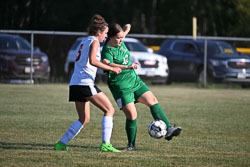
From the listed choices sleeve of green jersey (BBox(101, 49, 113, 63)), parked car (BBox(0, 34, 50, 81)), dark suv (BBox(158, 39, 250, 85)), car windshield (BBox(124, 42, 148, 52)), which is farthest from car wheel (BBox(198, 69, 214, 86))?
sleeve of green jersey (BBox(101, 49, 113, 63))

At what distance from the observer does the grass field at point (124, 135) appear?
7.37 metres

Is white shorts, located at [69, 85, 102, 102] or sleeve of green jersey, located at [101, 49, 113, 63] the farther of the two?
sleeve of green jersey, located at [101, 49, 113, 63]

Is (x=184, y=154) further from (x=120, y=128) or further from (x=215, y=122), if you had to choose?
(x=215, y=122)

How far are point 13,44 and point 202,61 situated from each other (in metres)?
6.94

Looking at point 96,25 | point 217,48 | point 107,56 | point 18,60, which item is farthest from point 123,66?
point 217,48

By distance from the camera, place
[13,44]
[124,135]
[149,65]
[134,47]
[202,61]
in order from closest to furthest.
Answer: [124,135] → [13,44] → [149,65] → [134,47] → [202,61]

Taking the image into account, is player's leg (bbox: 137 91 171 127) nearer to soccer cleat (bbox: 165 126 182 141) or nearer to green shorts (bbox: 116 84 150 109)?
green shorts (bbox: 116 84 150 109)

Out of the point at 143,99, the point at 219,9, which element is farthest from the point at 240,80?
the point at 219,9

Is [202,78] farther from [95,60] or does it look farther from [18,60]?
[95,60]

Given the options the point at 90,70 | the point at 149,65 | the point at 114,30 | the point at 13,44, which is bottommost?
the point at 149,65

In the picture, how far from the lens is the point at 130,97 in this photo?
8.26 meters

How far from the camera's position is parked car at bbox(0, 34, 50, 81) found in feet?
72.4

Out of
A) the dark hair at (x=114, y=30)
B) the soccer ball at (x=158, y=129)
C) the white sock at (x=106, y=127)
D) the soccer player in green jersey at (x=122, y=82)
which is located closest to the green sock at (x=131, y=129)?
the soccer player in green jersey at (x=122, y=82)

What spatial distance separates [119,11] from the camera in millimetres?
43156
